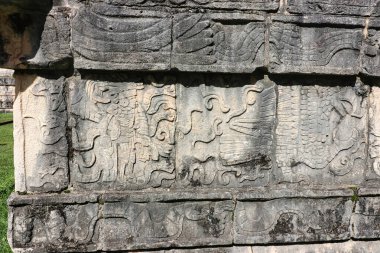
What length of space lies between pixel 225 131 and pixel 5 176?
408 centimetres

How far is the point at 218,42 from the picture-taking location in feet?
9.19

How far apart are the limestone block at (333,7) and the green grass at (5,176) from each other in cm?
324

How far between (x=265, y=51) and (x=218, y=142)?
0.77 m

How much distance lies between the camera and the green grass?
3832 millimetres

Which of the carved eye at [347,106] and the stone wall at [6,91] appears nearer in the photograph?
the carved eye at [347,106]

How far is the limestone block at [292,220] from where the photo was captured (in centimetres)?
304

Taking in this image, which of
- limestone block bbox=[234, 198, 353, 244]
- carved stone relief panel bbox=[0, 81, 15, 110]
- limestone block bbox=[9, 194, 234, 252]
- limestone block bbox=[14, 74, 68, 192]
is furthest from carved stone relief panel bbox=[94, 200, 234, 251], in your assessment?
carved stone relief panel bbox=[0, 81, 15, 110]

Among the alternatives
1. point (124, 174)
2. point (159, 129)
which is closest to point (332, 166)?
point (159, 129)

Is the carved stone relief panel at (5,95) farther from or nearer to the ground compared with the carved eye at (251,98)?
farther from the ground

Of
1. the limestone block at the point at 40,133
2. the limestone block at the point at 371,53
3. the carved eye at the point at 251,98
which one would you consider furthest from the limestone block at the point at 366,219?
the limestone block at the point at 40,133

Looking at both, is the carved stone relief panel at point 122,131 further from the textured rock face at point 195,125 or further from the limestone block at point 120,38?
the limestone block at point 120,38

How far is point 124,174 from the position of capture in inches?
117

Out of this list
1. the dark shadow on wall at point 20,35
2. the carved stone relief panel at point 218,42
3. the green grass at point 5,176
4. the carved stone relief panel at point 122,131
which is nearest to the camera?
the dark shadow on wall at point 20,35

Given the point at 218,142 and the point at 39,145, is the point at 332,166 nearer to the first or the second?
the point at 218,142
